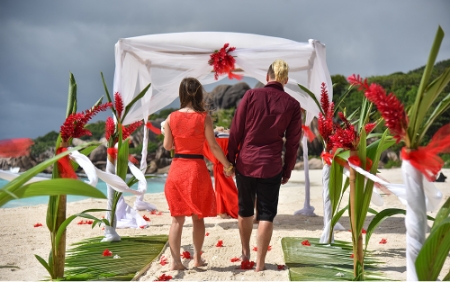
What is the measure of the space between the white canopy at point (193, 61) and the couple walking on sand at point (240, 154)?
2.25m

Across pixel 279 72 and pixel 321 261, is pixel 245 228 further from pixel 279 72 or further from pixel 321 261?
pixel 279 72

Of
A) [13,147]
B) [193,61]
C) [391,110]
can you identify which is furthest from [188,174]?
[193,61]

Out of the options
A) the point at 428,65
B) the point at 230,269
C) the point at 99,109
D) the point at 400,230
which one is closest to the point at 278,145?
the point at 230,269

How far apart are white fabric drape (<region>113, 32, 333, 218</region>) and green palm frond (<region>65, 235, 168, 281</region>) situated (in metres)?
1.88

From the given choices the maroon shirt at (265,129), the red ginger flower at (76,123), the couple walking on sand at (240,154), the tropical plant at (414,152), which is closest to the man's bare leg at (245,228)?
the couple walking on sand at (240,154)

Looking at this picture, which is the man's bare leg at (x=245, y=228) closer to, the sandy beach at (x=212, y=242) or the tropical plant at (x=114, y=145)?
the sandy beach at (x=212, y=242)

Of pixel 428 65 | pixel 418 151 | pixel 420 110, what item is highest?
pixel 428 65

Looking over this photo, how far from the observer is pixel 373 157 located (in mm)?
2918

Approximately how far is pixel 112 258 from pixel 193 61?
3.31 meters

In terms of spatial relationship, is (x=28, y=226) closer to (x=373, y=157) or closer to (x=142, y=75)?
(x=142, y=75)

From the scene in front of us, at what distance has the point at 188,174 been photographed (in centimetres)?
321

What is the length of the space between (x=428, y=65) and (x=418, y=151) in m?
0.39

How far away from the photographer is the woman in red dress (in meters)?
3.19

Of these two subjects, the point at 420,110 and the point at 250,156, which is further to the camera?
the point at 250,156
